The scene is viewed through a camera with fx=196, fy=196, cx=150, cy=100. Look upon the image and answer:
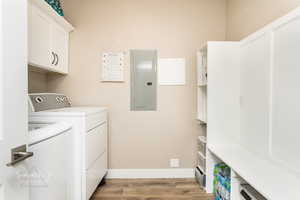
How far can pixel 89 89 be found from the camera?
9.26 feet

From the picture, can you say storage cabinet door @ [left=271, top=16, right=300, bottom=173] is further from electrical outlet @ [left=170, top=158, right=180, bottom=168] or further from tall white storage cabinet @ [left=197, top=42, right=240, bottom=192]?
electrical outlet @ [left=170, top=158, right=180, bottom=168]

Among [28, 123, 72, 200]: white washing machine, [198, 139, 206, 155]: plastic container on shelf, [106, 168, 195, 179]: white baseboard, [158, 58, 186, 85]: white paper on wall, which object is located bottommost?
[106, 168, 195, 179]: white baseboard

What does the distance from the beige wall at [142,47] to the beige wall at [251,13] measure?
21 centimetres

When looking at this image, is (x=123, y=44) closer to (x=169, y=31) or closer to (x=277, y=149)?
(x=169, y=31)

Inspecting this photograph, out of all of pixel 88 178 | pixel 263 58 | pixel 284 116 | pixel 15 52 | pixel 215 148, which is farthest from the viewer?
pixel 215 148

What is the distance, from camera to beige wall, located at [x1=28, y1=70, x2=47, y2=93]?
7.97ft

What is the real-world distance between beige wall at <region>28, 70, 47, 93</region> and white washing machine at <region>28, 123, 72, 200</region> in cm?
128

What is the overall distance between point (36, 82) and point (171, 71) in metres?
1.83

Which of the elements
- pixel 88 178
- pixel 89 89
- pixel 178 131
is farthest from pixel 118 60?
pixel 88 178

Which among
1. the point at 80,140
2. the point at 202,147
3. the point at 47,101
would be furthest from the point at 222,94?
the point at 47,101

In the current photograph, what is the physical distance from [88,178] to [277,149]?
5.69ft

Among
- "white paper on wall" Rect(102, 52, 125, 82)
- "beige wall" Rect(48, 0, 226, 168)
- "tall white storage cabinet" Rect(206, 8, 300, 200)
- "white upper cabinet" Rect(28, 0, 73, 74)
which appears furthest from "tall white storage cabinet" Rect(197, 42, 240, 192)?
"white upper cabinet" Rect(28, 0, 73, 74)

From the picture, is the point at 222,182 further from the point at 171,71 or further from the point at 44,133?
the point at 44,133

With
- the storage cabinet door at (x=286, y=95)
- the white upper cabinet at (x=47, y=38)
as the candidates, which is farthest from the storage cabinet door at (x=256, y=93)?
the white upper cabinet at (x=47, y=38)
